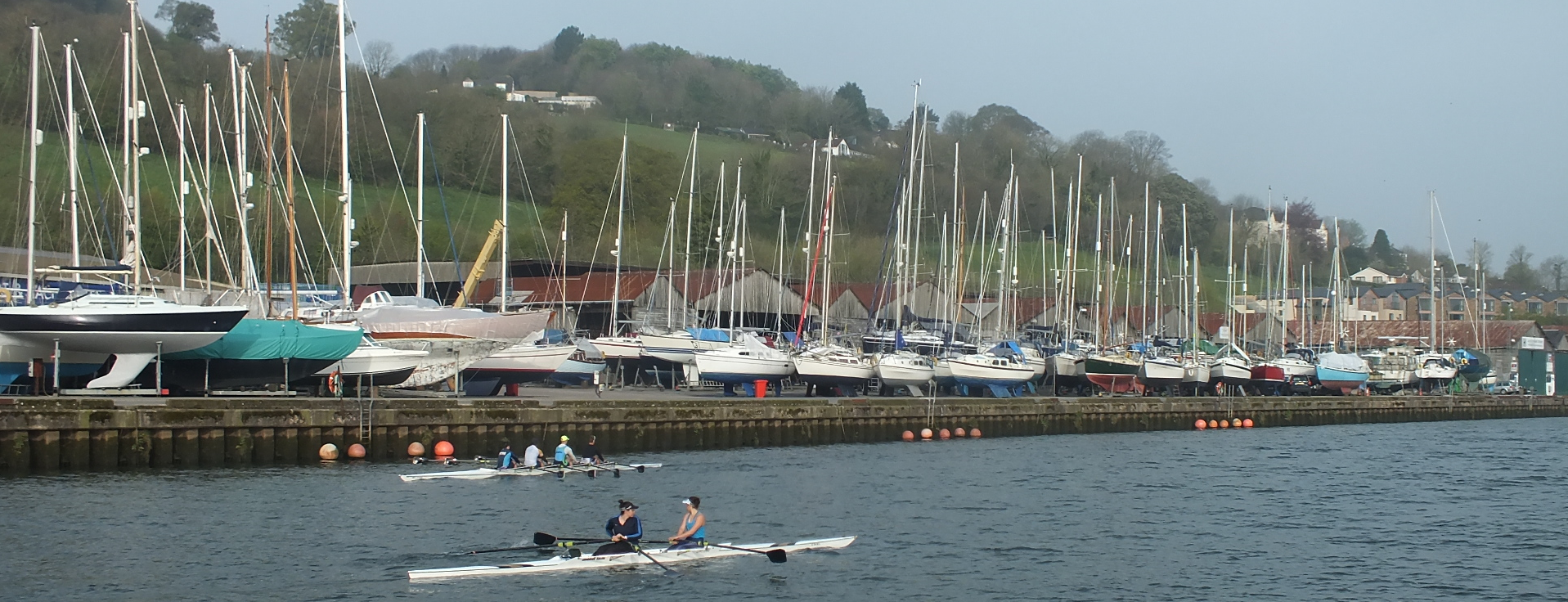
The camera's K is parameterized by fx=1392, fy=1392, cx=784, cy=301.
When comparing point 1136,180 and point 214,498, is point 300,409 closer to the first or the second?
point 214,498

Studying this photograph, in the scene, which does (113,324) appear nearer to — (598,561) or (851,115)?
(598,561)

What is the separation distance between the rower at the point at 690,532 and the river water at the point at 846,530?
569mm

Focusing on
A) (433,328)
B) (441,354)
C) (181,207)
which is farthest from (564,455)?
(181,207)

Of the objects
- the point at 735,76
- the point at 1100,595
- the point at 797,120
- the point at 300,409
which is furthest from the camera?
the point at 735,76

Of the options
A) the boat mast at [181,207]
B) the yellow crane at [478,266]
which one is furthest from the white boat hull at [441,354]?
the yellow crane at [478,266]

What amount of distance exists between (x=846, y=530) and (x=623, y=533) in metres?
7.14

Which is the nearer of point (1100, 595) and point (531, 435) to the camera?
point (1100, 595)

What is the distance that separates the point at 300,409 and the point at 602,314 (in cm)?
4252

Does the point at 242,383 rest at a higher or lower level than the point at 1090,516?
higher

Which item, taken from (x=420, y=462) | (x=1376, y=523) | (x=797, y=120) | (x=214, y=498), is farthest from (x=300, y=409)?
(x=797, y=120)

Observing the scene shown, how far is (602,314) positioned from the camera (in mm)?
80750

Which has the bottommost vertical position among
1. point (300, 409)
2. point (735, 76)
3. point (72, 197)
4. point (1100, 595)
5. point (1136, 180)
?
point (1100, 595)

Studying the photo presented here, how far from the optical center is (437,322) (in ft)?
162

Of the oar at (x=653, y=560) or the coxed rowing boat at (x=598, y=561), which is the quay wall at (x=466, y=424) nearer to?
the coxed rowing boat at (x=598, y=561)
